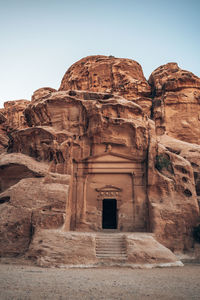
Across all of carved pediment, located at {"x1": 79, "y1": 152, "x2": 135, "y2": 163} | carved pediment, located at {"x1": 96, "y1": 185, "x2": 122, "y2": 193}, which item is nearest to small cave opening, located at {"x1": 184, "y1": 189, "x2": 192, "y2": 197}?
carved pediment, located at {"x1": 79, "y1": 152, "x2": 135, "y2": 163}

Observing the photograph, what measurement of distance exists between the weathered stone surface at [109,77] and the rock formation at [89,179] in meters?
12.3

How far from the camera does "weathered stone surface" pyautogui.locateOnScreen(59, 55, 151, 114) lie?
30391 millimetres

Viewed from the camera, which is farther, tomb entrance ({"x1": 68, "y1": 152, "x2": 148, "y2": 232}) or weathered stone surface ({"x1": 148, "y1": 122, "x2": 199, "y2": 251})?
tomb entrance ({"x1": 68, "y1": 152, "x2": 148, "y2": 232})

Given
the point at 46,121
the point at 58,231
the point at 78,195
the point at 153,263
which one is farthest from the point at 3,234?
the point at 46,121

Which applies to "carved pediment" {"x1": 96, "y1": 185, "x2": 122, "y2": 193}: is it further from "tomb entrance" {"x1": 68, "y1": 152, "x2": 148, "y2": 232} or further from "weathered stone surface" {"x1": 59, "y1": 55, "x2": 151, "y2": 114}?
"weathered stone surface" {"x1": 59, "y1": 55, "x2": 151, "y2": 114}

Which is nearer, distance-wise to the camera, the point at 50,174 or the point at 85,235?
the point at 85,235

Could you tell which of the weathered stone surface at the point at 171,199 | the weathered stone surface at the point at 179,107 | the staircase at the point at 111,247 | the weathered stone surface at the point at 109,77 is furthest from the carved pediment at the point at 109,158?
the weathered stone surface at the point at 109,77

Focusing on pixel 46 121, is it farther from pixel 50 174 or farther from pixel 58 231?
pixel 58 231

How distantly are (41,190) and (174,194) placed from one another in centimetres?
801

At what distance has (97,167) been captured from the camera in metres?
16.6

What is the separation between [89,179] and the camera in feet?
54.5

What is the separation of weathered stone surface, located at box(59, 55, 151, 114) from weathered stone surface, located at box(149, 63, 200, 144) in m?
2.78

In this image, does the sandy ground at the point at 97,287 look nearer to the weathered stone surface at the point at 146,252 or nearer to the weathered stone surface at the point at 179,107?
the weathered stone surface at the point at 146,252

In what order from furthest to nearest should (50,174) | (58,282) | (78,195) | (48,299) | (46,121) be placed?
1. (46,121)
2. (78,195)
3. (50,174)
4. (58,282)
5. (48,299)
